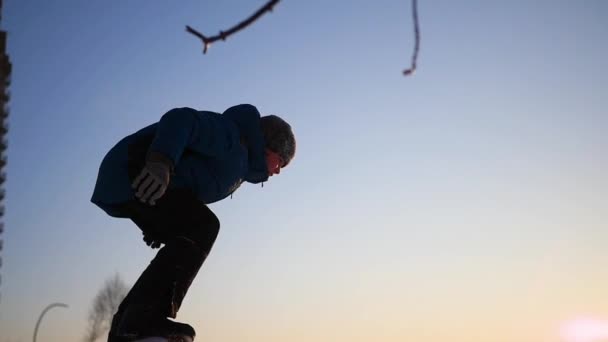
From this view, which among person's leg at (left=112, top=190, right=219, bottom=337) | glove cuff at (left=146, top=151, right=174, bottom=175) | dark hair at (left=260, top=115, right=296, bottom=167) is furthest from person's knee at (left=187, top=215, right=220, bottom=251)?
dark hair at (left=260, top=115, right=296, bottom=167)

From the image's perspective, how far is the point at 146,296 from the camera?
3.19 meters

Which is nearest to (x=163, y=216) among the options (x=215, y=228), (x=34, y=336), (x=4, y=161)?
(x=215, y=228)

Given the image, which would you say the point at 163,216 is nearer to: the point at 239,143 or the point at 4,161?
the point at 239,143

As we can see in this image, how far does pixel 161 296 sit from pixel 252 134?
1049mm

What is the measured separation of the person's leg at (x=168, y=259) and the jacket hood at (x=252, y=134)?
45 centimetres

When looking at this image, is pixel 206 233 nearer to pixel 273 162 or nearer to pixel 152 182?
pixel 152 182

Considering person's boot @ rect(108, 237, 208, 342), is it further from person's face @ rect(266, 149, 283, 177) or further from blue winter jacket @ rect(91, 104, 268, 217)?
person's face @ rect(266, 149, 283, 177)

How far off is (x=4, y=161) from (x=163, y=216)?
89.8m

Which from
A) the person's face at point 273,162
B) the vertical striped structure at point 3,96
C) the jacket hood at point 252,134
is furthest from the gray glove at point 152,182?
the vertical striped structure at point 3,96

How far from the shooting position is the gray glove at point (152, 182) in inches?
120

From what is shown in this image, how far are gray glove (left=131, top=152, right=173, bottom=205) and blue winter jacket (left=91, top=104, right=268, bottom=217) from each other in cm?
18

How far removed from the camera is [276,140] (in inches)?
149

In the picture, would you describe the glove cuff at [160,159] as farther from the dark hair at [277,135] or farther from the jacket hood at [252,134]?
the dark hair at [277,135]

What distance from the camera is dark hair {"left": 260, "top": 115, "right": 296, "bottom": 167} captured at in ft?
12.4
